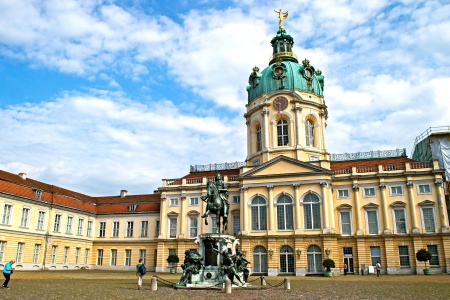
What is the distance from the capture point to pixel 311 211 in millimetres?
41750

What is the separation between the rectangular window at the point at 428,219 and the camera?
39938mm

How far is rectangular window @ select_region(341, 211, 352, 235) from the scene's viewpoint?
42.5 metres

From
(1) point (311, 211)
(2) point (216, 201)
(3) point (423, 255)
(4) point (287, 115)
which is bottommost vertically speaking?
(3) point (423, 255)

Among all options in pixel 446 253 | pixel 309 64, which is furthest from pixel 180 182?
pixel 446 253

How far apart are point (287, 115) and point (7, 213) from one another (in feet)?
106

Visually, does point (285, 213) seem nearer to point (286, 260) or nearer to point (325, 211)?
point (325, 211)

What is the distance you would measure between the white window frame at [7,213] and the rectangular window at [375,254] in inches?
1462

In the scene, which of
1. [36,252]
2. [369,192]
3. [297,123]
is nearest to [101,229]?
[36,252]

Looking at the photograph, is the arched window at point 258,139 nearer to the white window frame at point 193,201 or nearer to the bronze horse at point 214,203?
the white window frame at point 193,201

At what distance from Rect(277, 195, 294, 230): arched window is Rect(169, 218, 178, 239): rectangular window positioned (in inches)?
534

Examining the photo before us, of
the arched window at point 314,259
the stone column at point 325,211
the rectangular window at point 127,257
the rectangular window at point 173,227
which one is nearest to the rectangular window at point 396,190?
the stone column at point 325,211

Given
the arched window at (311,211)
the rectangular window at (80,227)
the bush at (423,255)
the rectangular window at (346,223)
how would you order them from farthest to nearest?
the rectangular window at (80,227) → the rectangular window at (346,223) → the arched window at (311,211) → the bush at (423,255)

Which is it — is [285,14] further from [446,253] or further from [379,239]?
[446,253]

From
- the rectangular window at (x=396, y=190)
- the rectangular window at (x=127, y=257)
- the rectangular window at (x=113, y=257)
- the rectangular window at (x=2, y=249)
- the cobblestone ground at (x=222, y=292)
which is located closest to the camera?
the cobblestone ground at (x=222, y=292)
